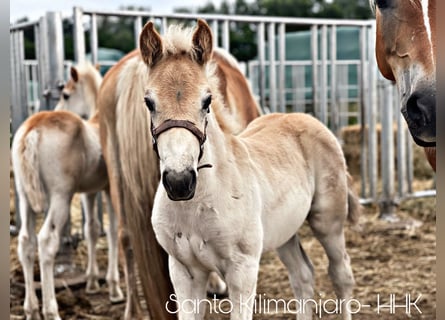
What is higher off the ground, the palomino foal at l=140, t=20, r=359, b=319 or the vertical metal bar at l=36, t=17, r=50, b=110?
the vertical metal bar at l=36, t=17, r=50, b=110

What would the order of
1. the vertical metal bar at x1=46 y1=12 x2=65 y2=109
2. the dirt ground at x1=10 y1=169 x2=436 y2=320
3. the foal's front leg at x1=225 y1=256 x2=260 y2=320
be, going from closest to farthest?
the foal's front leg at x1=225 y1=256 x2=260 y2=320 < the dirt ground at x1=10 y1=169 x2=436 y2=320 < the vertical metal bar at x1=46 y1=12 x2=65 y2=109

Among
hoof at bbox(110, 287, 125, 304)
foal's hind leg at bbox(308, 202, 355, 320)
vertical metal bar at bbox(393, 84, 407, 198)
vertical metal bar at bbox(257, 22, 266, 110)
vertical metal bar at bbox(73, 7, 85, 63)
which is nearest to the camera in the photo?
foal's hind leg at bbox(308, 202, 355, 320)

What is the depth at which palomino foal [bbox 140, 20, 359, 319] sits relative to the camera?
77.2 inches

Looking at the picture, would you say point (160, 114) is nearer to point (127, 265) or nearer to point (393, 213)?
point (127, 265)

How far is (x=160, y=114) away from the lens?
197 cm

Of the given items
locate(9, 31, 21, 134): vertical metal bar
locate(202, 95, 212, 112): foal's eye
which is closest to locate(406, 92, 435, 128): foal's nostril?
locate(202, 95, 212, 112): foal's eye

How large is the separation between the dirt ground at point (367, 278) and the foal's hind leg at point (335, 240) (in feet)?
0.43

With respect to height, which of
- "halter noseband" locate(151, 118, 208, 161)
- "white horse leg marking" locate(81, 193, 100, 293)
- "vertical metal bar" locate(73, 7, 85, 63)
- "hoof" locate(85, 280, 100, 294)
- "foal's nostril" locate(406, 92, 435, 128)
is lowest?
"hoof" locate(85, 280, 100, 294)

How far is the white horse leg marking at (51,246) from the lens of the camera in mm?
3471

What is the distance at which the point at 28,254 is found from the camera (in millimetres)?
3666

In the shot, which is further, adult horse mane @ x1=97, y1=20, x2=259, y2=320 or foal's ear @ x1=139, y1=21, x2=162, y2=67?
adult horse mane @ x1=97, y1=20, x2=259, y2=320

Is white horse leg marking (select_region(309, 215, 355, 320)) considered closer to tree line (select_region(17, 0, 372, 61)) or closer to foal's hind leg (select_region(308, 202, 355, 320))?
foal's hind leg (select_region(308, 202, 355, 320))

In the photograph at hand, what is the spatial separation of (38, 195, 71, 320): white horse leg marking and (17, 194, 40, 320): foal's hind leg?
10 cm

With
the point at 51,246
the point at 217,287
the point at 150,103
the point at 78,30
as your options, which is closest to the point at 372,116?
the point at 217,287
